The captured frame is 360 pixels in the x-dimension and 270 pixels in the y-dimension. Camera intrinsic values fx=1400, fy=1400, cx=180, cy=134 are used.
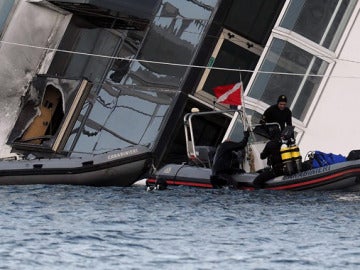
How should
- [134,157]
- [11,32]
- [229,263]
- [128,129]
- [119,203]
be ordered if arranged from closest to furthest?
1. [229,263]
2. [119,203]
3. [134,157]
4. [128,129]
5. [11,32]

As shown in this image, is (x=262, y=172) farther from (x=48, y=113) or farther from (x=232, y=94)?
(x=48, y=113)

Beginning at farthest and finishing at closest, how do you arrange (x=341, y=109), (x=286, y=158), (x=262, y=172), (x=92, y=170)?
1. (x=341, y=109)
2. (x=92, y=170)
3. (x=262, y=172)
4. (x=286, y=158)

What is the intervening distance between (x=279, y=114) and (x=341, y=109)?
1.97 meters

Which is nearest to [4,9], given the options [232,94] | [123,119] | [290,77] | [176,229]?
[123,119]

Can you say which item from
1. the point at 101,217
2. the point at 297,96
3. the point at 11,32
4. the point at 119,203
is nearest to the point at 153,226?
the point at 101,217

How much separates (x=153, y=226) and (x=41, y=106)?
13.4 m

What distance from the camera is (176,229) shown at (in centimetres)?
1909

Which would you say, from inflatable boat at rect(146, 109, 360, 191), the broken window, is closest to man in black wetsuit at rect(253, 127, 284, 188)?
inflatable boat at rect(146, 109, 360, 191)

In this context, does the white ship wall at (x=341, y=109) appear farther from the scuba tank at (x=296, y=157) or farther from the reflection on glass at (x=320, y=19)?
the scuba tank at (x=296, y=157)

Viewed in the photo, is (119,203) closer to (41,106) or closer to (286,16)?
(286,16)

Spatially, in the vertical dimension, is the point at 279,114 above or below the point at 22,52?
above

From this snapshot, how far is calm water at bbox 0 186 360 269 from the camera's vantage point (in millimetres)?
16375

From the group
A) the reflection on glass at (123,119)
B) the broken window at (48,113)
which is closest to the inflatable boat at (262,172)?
the reflection on glass at (123,119)

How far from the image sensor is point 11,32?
3177cm
